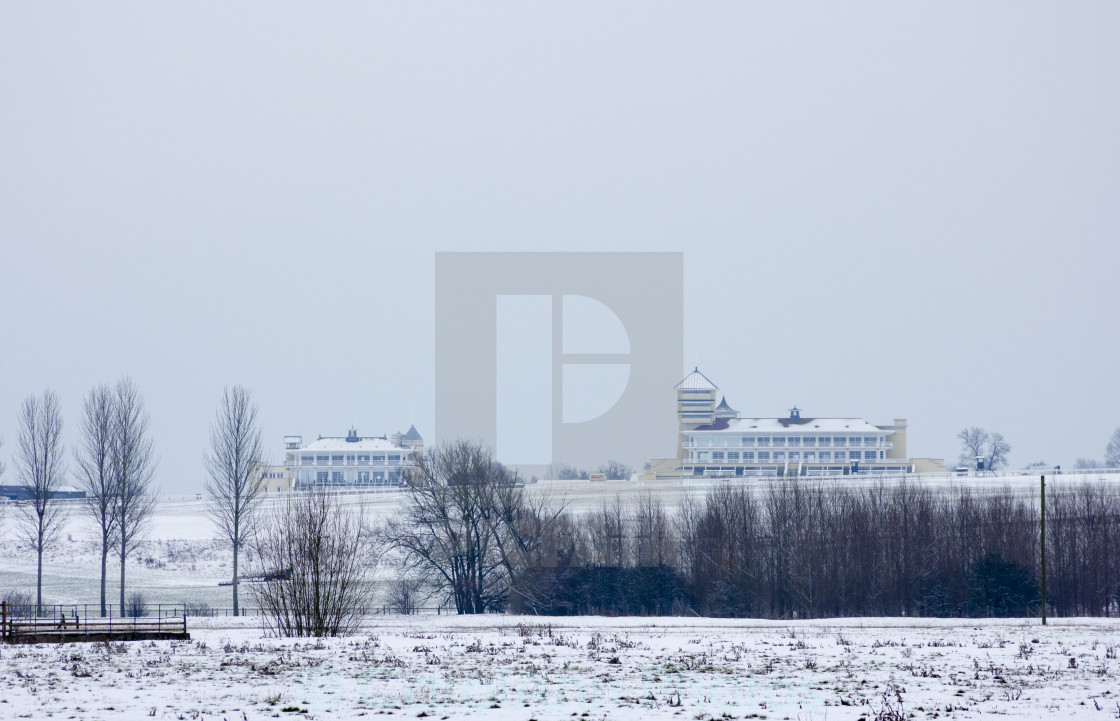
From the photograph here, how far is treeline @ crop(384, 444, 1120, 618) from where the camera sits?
49.1 metres

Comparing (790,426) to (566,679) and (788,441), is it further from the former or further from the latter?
(566,679)

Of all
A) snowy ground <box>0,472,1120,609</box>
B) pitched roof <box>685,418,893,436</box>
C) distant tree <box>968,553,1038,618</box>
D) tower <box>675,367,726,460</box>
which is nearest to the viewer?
distant tree <box>968,553,1038,618</box>

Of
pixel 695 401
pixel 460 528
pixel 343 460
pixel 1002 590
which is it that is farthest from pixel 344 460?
pixel 1002 590

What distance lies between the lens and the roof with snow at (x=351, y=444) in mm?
191250

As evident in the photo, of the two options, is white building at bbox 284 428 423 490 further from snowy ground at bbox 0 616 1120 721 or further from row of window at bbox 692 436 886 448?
snowy ground at bbox 0 616 1120 721

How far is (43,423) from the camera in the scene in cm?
5438

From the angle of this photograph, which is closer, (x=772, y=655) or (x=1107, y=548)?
(x=772, y=655)

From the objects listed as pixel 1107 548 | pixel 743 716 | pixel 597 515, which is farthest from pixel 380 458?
pixel 743 716

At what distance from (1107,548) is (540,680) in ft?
140

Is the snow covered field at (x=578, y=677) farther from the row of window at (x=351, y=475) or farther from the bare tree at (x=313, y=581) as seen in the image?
the row of window at (x=351, y=475)

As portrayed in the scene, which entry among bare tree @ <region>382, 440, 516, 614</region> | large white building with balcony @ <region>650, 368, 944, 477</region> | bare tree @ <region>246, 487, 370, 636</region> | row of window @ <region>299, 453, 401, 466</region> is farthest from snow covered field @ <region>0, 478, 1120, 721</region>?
row of window @ <region>299, 453, 401, 466</region>

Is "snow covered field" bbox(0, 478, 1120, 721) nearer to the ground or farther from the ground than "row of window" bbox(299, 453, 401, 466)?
farther from the ground

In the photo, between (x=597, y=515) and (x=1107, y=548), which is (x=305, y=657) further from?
(x=1107, y=548)

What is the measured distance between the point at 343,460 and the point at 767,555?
483ft
